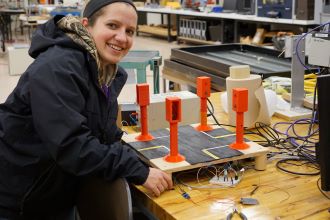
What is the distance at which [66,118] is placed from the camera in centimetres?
115

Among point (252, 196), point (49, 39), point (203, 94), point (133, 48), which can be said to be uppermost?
point (49, 39)

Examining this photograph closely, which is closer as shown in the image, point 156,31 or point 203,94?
point 203,94

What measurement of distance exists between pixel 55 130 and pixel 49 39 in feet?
0.97

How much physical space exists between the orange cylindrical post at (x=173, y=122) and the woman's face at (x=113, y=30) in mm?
230

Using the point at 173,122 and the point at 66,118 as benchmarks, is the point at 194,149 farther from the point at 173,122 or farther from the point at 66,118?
the point at 66,118

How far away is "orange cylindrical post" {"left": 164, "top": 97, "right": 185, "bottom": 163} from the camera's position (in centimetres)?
130

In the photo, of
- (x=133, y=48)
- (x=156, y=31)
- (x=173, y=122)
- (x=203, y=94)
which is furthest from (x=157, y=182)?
(x=156, y=31)

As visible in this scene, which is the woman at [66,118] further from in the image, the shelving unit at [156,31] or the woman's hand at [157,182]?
the shelving unit at [156,31]

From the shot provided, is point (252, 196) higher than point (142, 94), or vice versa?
point (142, 94)

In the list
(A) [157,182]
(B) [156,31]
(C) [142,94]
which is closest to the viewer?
(A) [157,182]

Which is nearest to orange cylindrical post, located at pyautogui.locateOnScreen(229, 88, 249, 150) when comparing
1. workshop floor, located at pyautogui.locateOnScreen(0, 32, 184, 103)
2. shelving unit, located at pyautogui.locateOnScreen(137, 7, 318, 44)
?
workshop floor, located at pyautogui.locateOnScreen(0, 32, 184, 103)

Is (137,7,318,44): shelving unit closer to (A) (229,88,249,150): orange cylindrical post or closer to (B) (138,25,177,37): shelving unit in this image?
(B) (138,25,177,37): shelving unit

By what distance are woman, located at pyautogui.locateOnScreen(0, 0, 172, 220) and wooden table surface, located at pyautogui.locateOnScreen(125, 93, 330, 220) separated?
6 centimetres

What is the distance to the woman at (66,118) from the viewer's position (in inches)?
45.5
